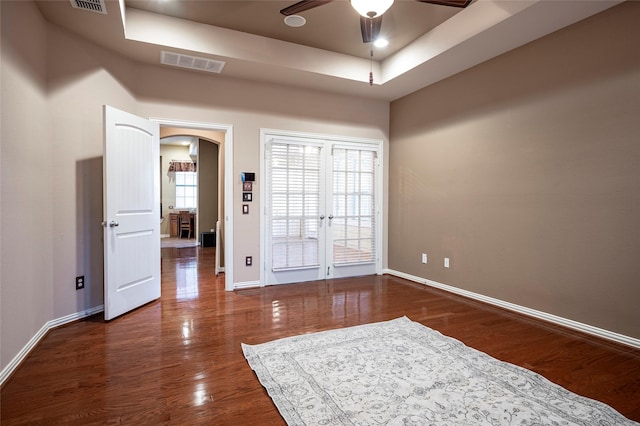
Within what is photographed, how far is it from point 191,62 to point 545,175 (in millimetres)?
4038

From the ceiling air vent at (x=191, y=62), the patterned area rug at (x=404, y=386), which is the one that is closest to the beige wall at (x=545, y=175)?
the patterned area rug at (x=404, y=386)

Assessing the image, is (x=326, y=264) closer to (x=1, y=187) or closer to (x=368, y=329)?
(x=368, y=329)

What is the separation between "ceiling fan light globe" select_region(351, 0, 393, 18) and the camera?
243 cm

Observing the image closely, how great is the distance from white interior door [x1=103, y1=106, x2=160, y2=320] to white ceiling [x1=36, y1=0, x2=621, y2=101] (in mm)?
810

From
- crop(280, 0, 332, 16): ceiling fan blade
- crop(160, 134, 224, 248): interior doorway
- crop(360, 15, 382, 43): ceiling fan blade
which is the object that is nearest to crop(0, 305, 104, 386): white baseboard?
crop(280, 0, 332, 16): ceiling fan blade

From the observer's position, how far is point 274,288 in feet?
15.3

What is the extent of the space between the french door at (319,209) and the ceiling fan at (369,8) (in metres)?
2.03

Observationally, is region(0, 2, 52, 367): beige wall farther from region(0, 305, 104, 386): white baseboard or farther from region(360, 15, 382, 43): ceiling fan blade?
region(360, 15, 382, 43): ceiling fan blade

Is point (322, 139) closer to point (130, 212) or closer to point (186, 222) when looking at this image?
point (130, 212)

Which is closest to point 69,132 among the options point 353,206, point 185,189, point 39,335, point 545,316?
point 39,335

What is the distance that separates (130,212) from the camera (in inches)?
143

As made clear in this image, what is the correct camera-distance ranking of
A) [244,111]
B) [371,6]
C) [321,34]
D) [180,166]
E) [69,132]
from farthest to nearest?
[180,166] < [244,111] < [321,34] < [69,132] < [371,6]

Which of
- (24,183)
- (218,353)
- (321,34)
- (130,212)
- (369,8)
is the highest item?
(321,34)

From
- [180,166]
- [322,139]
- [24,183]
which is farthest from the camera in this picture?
[180,166]
